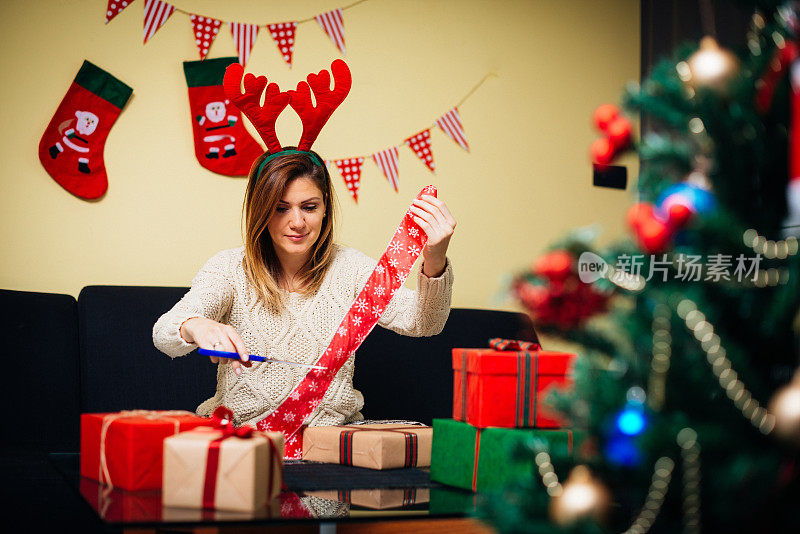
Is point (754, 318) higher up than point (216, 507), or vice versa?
point (754, 318)

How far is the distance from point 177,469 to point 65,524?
2.78 feet

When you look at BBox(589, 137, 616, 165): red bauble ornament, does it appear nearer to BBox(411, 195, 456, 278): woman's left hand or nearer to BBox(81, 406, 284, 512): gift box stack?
BBox(81, 406, 284, 512): gift box stack

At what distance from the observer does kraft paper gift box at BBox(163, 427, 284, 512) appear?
97cm

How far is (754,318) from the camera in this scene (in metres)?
0.69

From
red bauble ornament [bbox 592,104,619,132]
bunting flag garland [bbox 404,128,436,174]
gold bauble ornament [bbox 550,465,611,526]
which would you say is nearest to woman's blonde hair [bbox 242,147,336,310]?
bunting flag garland [bbox 404,128,436,174]

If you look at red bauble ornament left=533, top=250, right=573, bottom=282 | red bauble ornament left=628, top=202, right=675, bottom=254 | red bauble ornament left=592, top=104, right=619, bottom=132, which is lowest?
red bauble ornament left=533, top=250, right=573, bottom=282

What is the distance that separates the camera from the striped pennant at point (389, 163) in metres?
2.58

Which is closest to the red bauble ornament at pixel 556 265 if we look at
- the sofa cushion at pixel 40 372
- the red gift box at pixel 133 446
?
the red gift box at pixel 133 446

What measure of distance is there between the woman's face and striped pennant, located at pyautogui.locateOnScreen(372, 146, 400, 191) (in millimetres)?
708

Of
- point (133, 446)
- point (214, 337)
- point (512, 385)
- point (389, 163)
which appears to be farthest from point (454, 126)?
point (133, 446)

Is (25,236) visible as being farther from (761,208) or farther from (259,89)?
(761,208)

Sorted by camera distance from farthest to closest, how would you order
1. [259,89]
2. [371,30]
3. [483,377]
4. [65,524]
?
[371,30] < [259,89] < [65,524] < [483,377]

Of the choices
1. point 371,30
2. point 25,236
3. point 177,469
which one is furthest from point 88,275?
point 177,469

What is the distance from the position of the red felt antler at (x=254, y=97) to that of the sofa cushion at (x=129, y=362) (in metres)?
0.64
